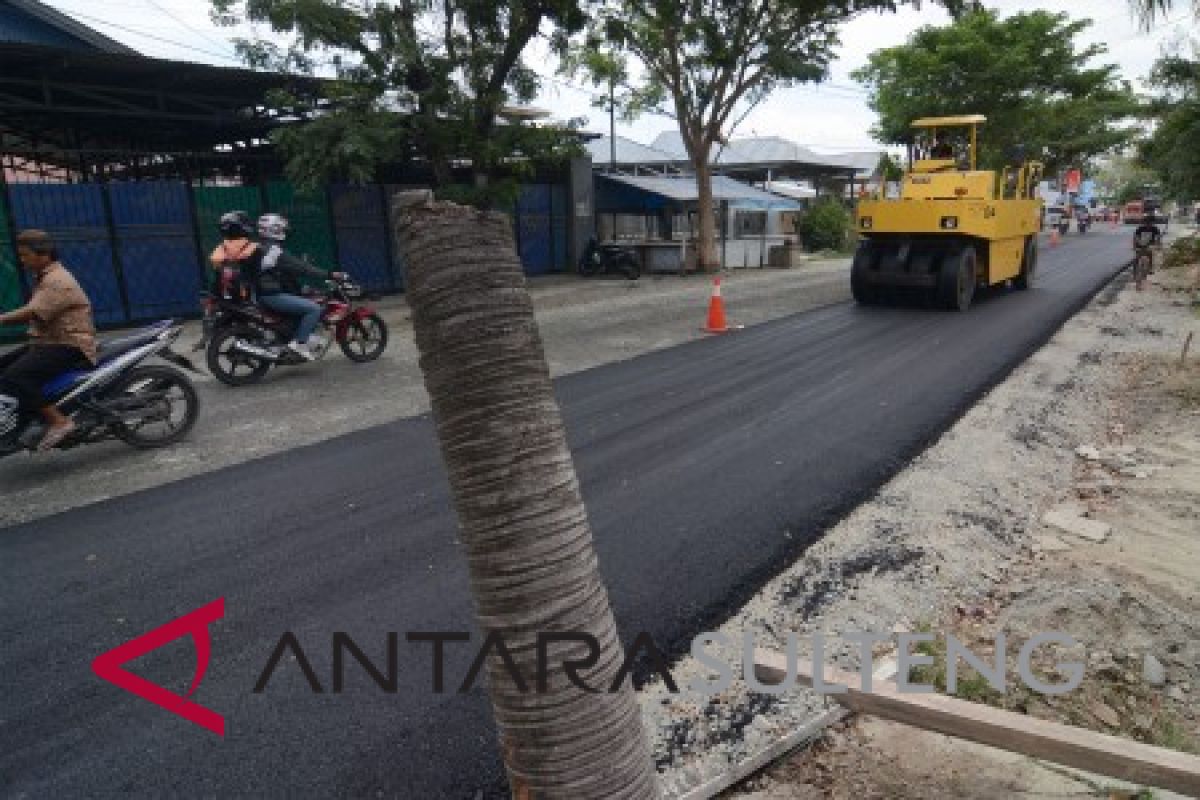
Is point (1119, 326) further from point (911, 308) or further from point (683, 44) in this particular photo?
point (683, 44)

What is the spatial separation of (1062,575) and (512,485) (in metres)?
3.67

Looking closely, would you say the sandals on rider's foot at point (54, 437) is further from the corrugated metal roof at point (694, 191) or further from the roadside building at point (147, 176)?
the corrugated metal roof at point (694, 191)

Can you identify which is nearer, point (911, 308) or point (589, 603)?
point (589, 603)

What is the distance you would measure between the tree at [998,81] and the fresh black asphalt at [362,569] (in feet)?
83.1

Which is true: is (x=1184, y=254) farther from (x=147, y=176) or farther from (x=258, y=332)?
(x=147, y=176)

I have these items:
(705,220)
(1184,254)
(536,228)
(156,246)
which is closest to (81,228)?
(156,246)

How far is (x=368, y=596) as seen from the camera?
145 inches

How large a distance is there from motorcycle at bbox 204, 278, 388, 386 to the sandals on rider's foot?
2.72 metres

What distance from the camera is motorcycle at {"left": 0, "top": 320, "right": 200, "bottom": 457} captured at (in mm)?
5598

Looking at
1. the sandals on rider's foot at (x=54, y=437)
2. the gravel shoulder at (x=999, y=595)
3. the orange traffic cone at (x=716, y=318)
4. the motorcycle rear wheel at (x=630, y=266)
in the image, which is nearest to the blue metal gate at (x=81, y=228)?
the sandals on rider's foot at (x=54, y=437)

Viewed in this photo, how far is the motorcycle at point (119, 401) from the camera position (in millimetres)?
5598

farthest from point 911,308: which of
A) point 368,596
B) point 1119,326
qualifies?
point 368,596

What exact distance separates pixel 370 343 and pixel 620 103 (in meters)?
16.2

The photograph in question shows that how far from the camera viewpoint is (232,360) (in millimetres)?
8508
